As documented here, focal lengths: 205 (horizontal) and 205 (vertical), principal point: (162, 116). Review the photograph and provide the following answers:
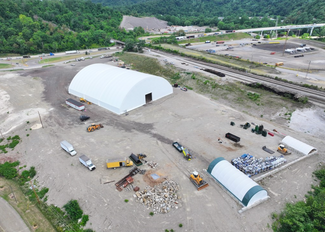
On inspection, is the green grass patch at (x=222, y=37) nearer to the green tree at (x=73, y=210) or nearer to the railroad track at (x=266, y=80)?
the railroad track at (x=266, y=80)

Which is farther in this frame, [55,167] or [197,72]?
[197,72]

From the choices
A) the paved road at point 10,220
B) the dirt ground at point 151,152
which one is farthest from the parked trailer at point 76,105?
the paved road at point 10,220

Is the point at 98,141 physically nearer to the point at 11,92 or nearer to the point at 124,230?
the point at 124,230

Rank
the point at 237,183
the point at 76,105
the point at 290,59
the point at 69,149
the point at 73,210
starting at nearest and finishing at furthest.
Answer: the point at 73,210 < the point at 237,183 < the point at 69,149 < the point at 76,105 < the point at 290,59

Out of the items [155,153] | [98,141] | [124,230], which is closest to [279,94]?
[155,153]

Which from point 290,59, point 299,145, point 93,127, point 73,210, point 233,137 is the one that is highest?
point 290,59

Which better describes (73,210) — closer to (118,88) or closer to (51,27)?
(118,88)

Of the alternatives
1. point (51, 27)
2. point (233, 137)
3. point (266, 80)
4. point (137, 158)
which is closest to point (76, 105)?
point (137, 158)
